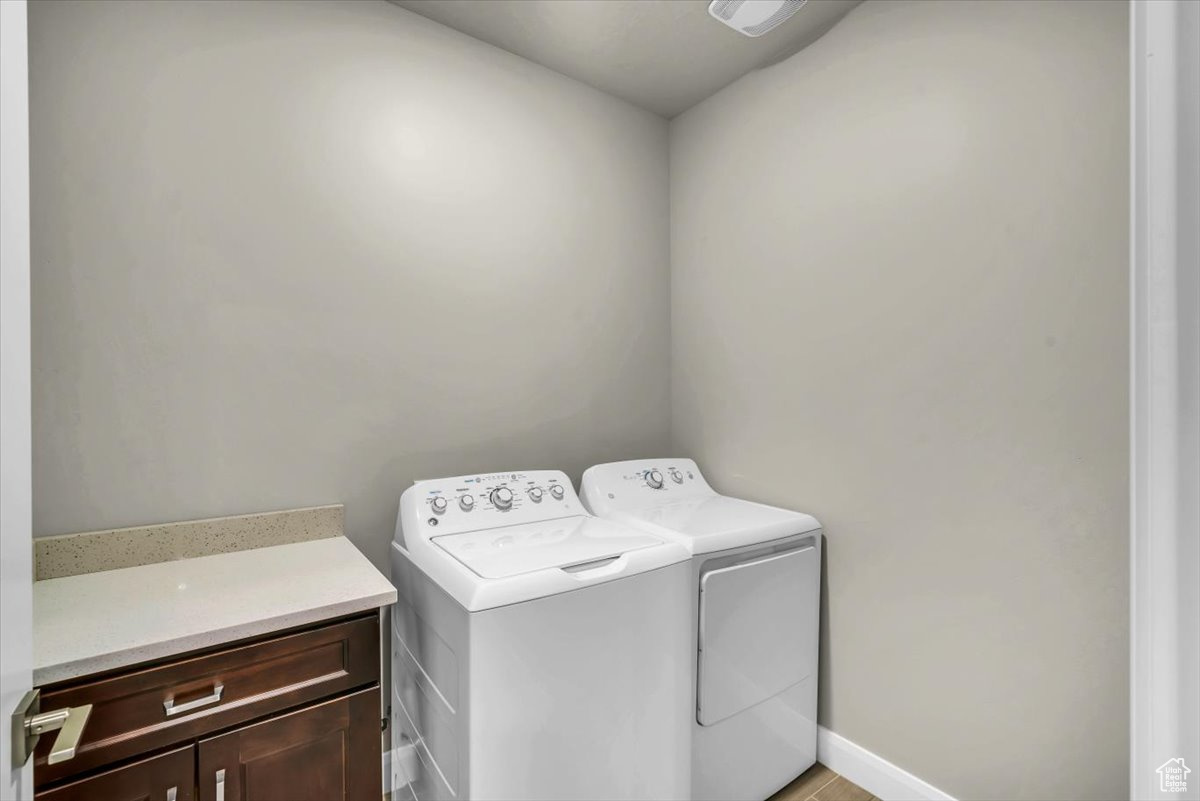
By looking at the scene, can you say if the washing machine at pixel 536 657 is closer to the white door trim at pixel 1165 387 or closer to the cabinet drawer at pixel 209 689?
the cabinet drawer at pixel 209 689

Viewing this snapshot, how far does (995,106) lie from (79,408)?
2.58 m

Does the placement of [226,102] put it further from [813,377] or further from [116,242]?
[813,377]

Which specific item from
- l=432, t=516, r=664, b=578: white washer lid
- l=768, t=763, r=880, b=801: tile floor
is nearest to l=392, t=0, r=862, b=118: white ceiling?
l=432, t=516, r=664, b=578: white washer lid

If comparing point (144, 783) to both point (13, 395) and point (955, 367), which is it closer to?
point (13, 395)

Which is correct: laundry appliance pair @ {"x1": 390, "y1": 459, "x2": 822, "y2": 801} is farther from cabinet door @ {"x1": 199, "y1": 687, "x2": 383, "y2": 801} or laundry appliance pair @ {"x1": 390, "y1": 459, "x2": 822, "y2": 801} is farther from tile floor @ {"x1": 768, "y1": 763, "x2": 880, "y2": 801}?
cabinet door @ {"x1": 199, "y1": 687, "x2": 383, "y2": 801}

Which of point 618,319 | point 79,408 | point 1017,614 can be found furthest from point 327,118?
point 1017,614

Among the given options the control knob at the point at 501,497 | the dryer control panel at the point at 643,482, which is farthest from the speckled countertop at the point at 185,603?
the dryer control panel at the point at 643,482

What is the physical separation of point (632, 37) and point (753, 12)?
46cm

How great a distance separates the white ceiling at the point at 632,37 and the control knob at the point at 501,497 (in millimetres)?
1627

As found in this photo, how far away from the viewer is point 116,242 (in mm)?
1446

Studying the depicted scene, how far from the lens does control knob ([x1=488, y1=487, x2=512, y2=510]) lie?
179 cm

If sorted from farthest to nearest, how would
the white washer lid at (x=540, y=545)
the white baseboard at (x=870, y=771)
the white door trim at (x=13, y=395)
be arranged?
the white baseboard at (x=870, y=771), the white washer lid at (x=540, y=545), the white door trim at (x=13, y=395)

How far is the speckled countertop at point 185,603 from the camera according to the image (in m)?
0.99

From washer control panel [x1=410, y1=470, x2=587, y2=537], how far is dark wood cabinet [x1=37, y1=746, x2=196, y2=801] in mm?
708
